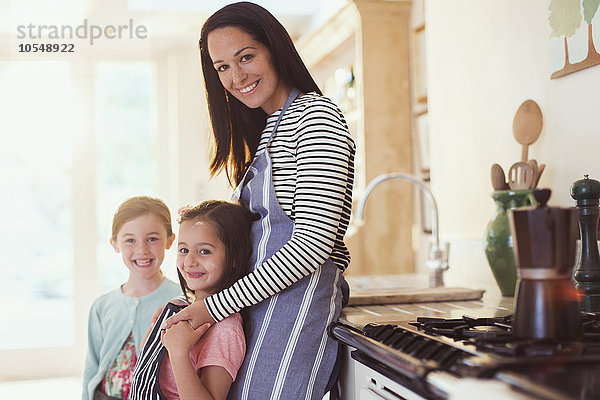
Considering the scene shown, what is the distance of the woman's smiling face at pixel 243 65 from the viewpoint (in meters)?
1.37

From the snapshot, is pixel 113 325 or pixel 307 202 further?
pixel 113 325

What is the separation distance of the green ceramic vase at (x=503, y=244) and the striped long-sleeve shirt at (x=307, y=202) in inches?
22.8

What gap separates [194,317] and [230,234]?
0.62ft

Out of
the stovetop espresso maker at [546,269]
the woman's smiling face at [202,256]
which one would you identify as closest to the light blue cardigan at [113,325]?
the woman's smiling face at [202,256]

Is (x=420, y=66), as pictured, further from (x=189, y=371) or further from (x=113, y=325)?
(x=189, y=371)

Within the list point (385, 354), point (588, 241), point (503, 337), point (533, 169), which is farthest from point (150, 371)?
point (533, 169)

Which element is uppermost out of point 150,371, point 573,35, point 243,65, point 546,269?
point 573,35

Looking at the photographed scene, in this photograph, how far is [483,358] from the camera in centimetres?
83

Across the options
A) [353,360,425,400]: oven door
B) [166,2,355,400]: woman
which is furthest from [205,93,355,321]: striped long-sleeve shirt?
[353,360,425,400]: oven door

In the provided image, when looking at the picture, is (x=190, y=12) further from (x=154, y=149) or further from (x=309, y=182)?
(x=309, y=182)

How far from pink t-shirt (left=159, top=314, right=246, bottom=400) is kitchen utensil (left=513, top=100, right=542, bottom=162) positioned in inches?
37.0

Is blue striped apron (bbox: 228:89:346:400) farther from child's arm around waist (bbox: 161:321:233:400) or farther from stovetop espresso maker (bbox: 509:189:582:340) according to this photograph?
stovetop espresso maker (bbox: 509:189:582:340)

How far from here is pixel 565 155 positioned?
167 centimetres

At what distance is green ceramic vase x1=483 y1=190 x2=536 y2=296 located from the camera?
171 centimetres
